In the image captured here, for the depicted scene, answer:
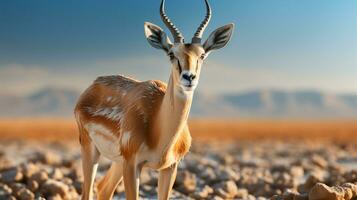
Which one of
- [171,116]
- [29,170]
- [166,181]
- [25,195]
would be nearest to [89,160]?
[166,181]

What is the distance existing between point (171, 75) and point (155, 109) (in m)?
0.57

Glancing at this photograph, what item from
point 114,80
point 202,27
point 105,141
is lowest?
point 105,141

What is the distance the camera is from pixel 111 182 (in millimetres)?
8281

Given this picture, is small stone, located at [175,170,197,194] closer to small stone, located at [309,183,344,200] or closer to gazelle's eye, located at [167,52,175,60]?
small stone, located at [309,183,344,200]

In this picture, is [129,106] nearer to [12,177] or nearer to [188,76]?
[188,76]

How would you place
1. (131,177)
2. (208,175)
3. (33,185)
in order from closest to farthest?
1. (131,177)
2. (33,185)
3. (208,175)

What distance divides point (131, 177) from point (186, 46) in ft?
5.35

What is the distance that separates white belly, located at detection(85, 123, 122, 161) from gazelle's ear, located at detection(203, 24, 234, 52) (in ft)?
5.33

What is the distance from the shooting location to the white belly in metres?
7.44

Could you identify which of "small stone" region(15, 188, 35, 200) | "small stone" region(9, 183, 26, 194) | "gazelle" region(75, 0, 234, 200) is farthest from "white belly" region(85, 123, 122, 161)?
"small stone" region(9, 183, 26, 194)

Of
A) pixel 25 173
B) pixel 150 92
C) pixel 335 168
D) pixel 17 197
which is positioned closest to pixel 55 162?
pixel 25 173

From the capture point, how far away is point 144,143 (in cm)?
694

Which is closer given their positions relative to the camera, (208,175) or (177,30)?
(177,30)

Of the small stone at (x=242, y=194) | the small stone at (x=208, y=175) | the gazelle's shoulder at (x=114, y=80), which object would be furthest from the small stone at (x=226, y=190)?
the gazelle's shoulder at (x=114, y=80)
